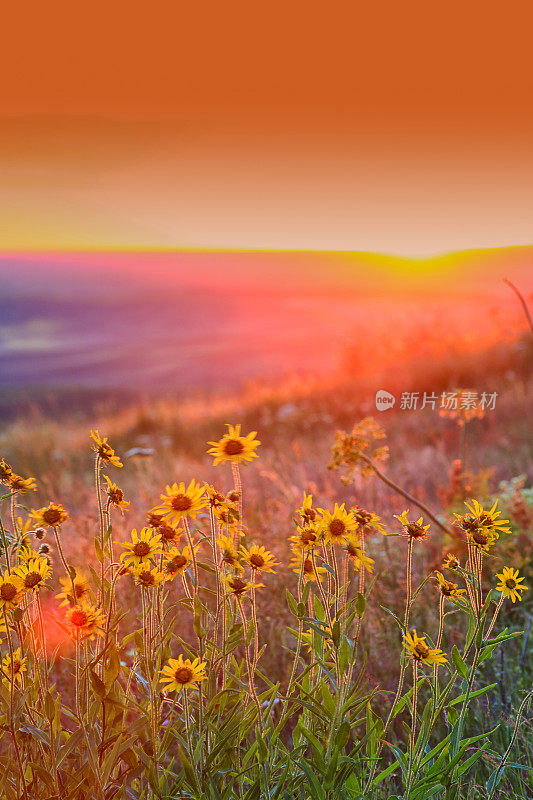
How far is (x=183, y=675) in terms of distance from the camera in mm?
1527

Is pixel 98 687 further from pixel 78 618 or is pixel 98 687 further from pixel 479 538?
pixel 479 538

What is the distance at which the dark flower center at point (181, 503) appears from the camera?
1.54 m

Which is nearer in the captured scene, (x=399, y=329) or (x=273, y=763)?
(x=273, y=763)

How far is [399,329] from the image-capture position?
36.9 feet

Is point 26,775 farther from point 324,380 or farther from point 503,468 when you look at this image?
point 324,380

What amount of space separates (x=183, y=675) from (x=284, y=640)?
123 centimetres

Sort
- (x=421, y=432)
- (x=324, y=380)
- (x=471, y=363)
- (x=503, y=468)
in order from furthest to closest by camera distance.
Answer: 1. (x=324, y=380)
2. (x=471, y=363)
3. (x=421, y=432)
4. (x=503, y=468)

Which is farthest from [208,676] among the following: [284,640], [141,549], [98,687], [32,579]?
[284,640]

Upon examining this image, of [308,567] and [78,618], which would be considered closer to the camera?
[78,618]

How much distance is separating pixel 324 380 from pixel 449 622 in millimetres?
7545

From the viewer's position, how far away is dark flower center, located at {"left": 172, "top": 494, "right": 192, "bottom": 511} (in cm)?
154

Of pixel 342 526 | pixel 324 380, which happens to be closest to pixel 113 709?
pixel 342 526

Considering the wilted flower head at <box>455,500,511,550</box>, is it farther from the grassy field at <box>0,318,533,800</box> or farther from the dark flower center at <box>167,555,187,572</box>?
the dark flower center at <box>167,555,187,572</box>

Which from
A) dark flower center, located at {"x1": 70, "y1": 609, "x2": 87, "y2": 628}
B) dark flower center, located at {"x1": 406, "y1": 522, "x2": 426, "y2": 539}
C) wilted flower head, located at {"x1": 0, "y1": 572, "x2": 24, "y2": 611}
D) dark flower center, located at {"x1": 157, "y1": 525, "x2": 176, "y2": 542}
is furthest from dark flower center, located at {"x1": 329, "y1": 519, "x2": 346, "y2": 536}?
wilted flower head, located at {"x1": 0, "y1": 572, "x2": 24, "y2": 611}
